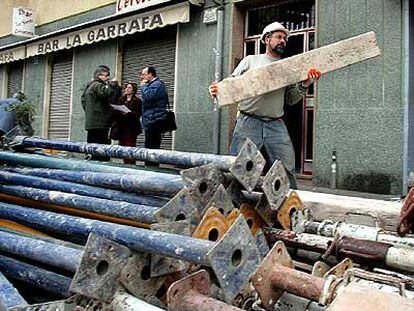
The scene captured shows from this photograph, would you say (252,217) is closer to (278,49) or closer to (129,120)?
(278,49)

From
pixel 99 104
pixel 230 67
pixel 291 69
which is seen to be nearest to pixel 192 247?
pixel 291 69

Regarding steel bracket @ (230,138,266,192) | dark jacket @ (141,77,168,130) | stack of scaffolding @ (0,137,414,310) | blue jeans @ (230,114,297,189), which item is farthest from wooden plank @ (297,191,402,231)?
dark jacket @ (141,77,168,130)

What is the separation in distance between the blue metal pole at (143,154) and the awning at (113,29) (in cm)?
654

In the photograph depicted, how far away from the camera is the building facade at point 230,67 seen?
7.80 metres

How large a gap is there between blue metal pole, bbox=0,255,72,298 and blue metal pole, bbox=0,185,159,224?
1.33 feet

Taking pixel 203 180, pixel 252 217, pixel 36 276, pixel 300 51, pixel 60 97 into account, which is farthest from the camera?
pixel 60 97

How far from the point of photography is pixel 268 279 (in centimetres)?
201

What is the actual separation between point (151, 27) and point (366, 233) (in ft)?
30.2

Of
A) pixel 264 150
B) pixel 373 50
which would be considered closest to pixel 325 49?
pixel 373 50

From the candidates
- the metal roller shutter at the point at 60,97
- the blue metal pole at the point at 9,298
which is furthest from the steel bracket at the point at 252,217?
the metal roller shutter at the point at 60,97

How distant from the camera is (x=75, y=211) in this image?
292 cm

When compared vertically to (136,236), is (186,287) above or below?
below

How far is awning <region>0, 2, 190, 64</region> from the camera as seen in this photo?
10.7 meters

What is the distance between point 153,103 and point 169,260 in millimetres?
6122
